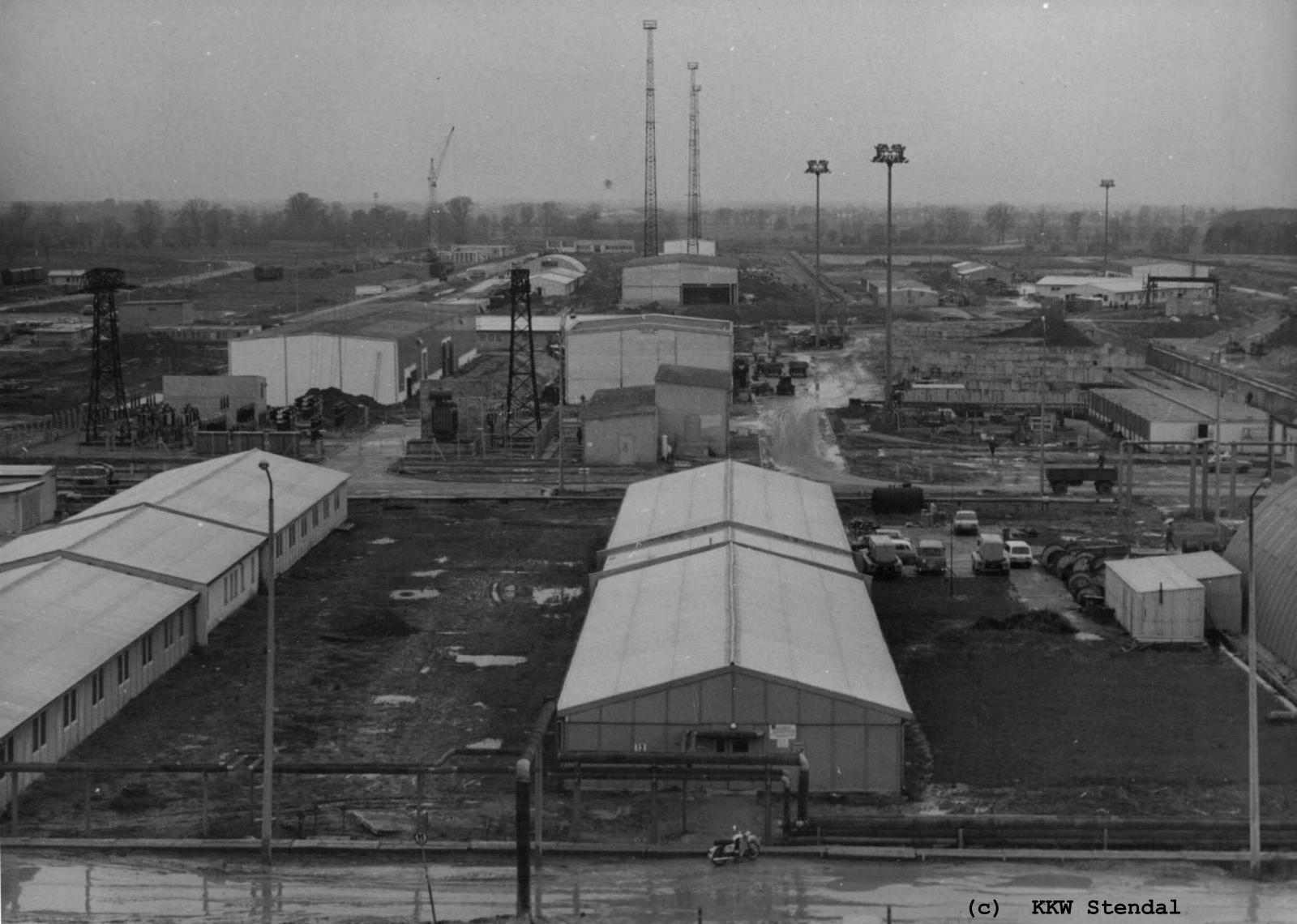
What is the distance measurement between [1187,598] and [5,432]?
16.2 m

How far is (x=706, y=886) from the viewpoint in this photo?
23.6ft

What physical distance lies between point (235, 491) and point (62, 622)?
14.7 feet

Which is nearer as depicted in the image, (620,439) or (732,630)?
(732,630)

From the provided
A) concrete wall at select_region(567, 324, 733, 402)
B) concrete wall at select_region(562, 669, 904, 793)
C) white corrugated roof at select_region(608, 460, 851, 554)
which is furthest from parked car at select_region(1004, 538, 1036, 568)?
concrete wall at select_region(567, 324, 733, 402)

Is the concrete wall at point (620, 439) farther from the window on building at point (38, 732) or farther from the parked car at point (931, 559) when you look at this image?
the window on building at point (38, 732)

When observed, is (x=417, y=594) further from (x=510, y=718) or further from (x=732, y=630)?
(x=732, y=630)

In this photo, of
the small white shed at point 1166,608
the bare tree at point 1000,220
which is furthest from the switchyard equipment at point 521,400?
the bare tree at point 1000,220

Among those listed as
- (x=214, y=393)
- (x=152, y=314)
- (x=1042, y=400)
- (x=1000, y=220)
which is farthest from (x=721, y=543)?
(x=1000, y=220)

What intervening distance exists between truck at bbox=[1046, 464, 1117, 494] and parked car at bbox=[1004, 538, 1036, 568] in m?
3.80

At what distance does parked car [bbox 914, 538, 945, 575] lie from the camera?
46.0 ft

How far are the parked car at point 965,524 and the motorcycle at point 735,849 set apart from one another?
8.61 meters

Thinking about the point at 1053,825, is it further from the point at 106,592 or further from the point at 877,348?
the point at 877,348

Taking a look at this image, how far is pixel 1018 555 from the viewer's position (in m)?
14.2

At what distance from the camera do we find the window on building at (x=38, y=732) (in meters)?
8.78
